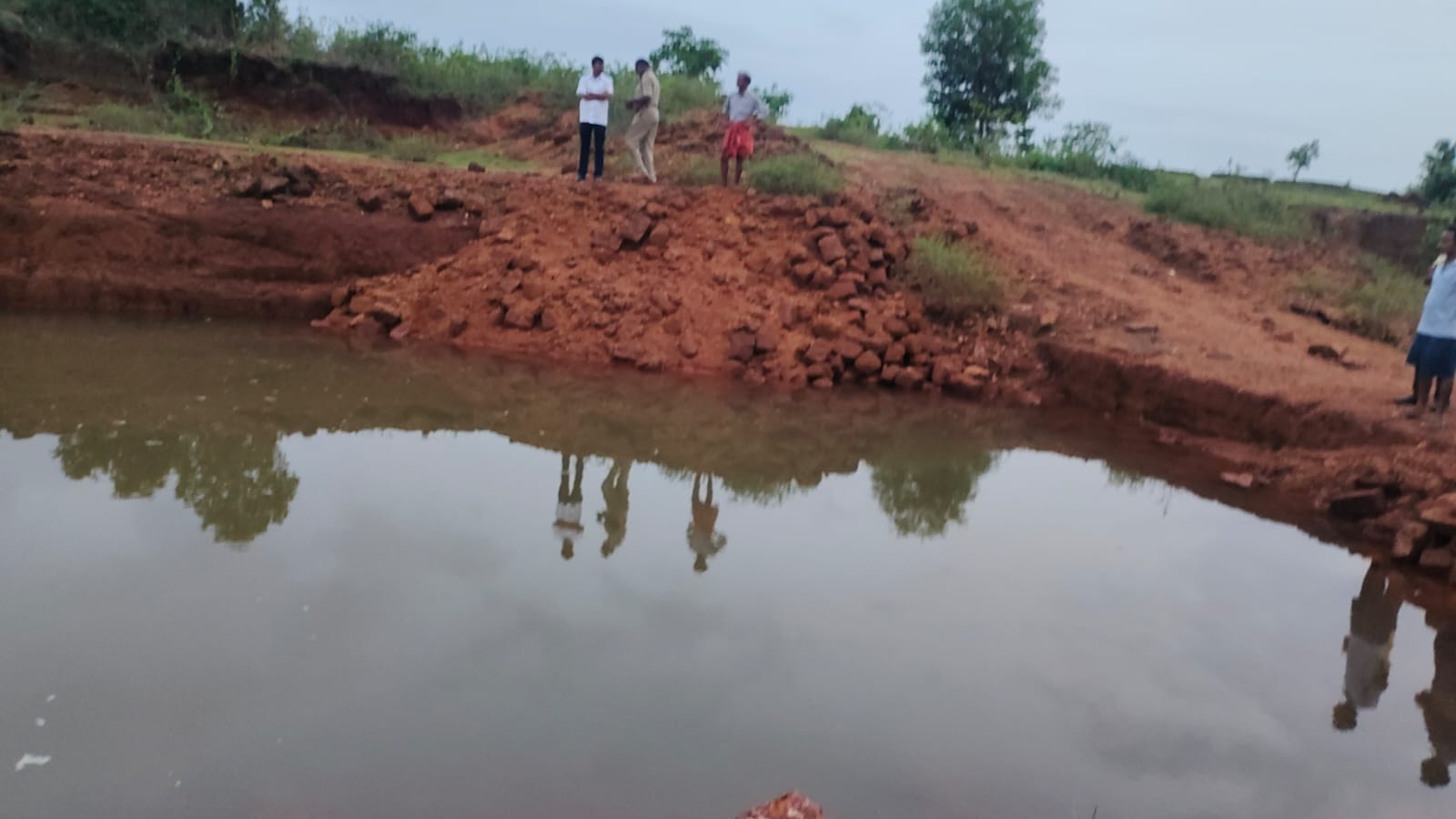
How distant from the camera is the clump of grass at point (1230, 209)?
555 inches

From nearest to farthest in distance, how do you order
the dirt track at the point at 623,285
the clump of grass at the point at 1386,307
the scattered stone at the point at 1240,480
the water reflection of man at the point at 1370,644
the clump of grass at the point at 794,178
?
the water reflection of man at the point at 1370,644
the scattered stone at the point at 1240,480
the dirt track at the point at 623,285
the clump of grass at the point at 1386,307
the clump of grass at the point at 794,178

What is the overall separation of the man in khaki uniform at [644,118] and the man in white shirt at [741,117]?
833 millimetres

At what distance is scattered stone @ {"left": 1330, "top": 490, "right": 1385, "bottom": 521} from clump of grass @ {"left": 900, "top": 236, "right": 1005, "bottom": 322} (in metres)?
4.27

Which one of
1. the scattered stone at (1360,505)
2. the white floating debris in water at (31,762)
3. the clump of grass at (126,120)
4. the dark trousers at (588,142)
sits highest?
the dark trousers at (588,142)

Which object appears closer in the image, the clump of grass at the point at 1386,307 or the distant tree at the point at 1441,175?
the clump of grass at the point at 1386,307

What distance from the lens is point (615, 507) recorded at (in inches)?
222

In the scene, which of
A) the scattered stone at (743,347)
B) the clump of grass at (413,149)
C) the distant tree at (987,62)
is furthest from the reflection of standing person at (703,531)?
the distant tree at (987,62)

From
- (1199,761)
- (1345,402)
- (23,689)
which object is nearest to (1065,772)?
(1199,761)

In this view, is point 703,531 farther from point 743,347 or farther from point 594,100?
point 594,100

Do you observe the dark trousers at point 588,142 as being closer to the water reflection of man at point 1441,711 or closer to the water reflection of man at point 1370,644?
the water reflection of man at point 1370,644

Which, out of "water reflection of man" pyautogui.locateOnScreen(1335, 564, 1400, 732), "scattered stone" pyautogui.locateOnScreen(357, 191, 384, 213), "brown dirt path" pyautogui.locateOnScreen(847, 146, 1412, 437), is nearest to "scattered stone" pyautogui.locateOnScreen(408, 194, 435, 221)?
"scattered stone" pyautogui.locateOnScreen(357, 191, 384, 213)

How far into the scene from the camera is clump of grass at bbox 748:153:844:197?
11.6 meters

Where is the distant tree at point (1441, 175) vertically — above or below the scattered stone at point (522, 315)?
above

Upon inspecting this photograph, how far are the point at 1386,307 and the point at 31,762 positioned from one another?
42.3 feet
